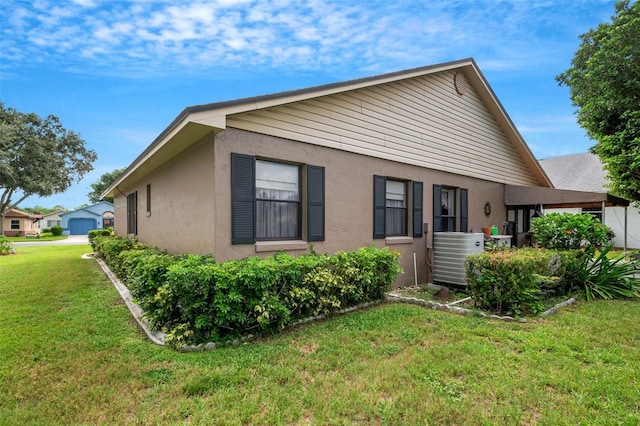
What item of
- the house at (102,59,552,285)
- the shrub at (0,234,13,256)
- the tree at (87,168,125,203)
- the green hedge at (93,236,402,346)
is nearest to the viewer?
the green hedge at (93,236,402,346)

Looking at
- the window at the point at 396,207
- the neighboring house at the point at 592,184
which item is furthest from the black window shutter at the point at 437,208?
the neighboring house at the point at 592,184

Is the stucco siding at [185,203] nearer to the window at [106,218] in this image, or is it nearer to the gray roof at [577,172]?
the gray roof at [577,172]

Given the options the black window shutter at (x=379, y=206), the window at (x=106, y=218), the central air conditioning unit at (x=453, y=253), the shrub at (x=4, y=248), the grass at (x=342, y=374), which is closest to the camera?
the grass at (x=342, y=374)

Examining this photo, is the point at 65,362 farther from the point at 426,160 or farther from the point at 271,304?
the point at 426,160

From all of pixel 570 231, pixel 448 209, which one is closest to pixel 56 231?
pixel 448 209

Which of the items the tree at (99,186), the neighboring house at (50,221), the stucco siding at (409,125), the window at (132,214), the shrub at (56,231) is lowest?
the shrub at (56,231)

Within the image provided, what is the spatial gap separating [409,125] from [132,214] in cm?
1131

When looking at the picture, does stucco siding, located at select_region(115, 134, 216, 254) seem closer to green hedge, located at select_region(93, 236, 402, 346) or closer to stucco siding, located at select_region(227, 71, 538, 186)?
green hedge, located at select_region(93, 236, 402, 346)

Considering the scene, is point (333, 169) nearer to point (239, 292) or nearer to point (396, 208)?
point (396, 208)

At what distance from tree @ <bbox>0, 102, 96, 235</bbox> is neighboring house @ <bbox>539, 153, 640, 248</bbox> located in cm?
3913

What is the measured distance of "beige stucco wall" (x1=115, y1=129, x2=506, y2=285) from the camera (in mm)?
5254

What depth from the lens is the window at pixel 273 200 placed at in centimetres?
536

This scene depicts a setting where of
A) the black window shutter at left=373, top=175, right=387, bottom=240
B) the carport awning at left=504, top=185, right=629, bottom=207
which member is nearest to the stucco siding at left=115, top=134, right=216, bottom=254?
the black window shutter at left=373, top=175, right=387, bottom=240

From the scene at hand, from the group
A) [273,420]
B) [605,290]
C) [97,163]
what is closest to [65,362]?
[273,420]
